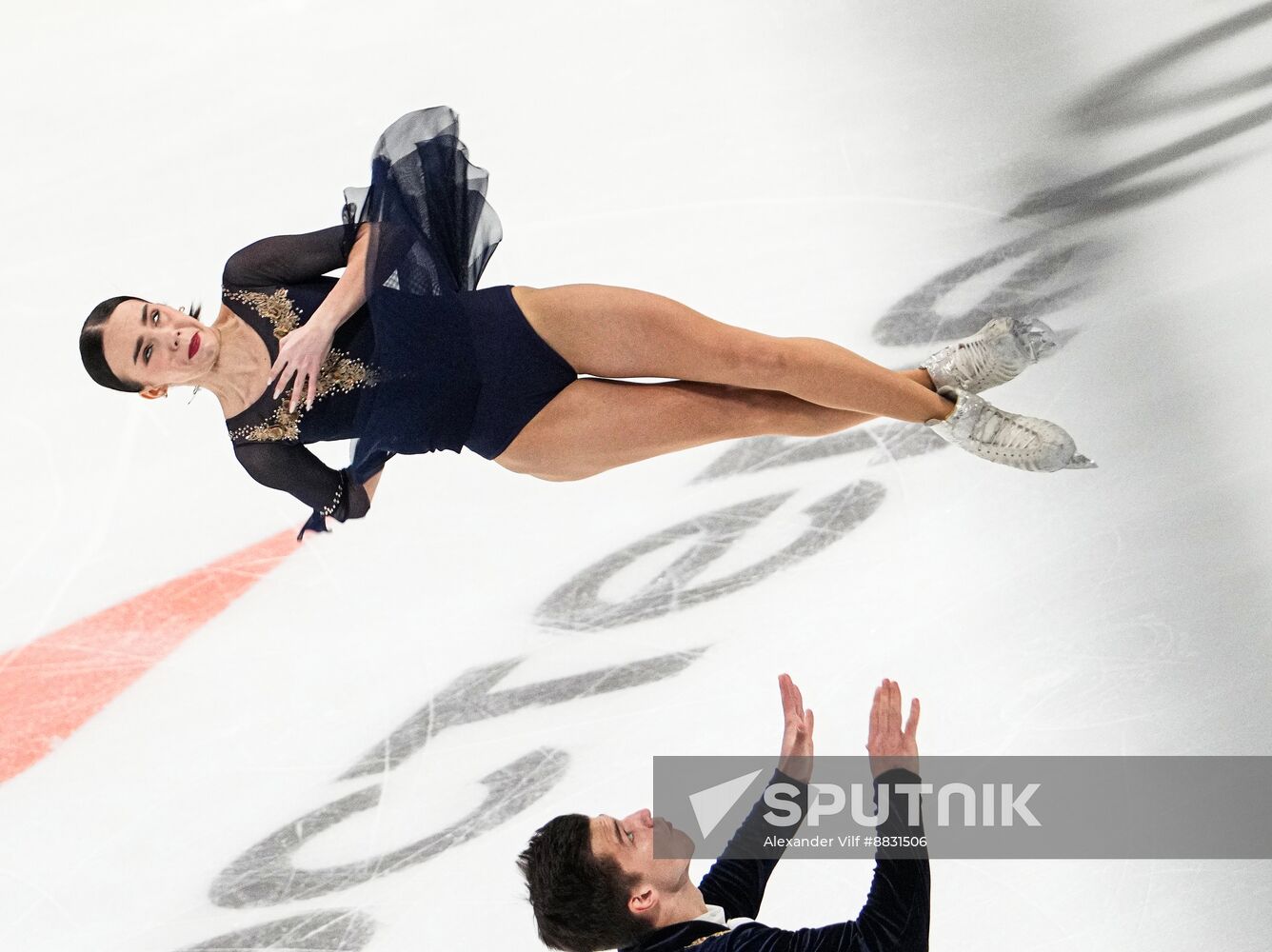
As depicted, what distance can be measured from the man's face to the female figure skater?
74 centimetres

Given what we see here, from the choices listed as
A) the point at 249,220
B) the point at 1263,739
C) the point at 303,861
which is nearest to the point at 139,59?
the point at 249,220

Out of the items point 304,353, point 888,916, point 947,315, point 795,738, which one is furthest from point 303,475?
point 947,315

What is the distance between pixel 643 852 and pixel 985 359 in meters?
1.34

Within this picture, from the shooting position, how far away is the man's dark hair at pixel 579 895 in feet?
7.29

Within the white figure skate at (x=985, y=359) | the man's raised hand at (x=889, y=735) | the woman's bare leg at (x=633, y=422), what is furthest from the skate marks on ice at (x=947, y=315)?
the man's raised hand at (x=889, y=735)

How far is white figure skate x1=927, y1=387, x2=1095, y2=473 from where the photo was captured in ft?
8.88

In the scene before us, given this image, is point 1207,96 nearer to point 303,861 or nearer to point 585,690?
point 585,690

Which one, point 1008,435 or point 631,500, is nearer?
point 1008,435

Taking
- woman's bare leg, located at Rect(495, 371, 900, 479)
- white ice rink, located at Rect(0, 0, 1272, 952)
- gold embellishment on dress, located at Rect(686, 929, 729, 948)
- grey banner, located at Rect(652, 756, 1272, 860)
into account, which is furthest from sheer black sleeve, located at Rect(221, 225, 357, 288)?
grey banner, located at Rect(652, 756, 1272, 860)

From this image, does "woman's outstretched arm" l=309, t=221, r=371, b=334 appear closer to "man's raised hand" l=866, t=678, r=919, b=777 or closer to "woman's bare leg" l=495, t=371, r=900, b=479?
"woman's bare leg" l=495, t=371, r=900, b=479

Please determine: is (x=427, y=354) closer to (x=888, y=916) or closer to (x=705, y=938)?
(x=705, y=938)

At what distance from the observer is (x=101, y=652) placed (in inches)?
129

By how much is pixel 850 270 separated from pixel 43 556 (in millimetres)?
2341

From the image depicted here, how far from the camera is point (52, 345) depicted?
346 centimetres
